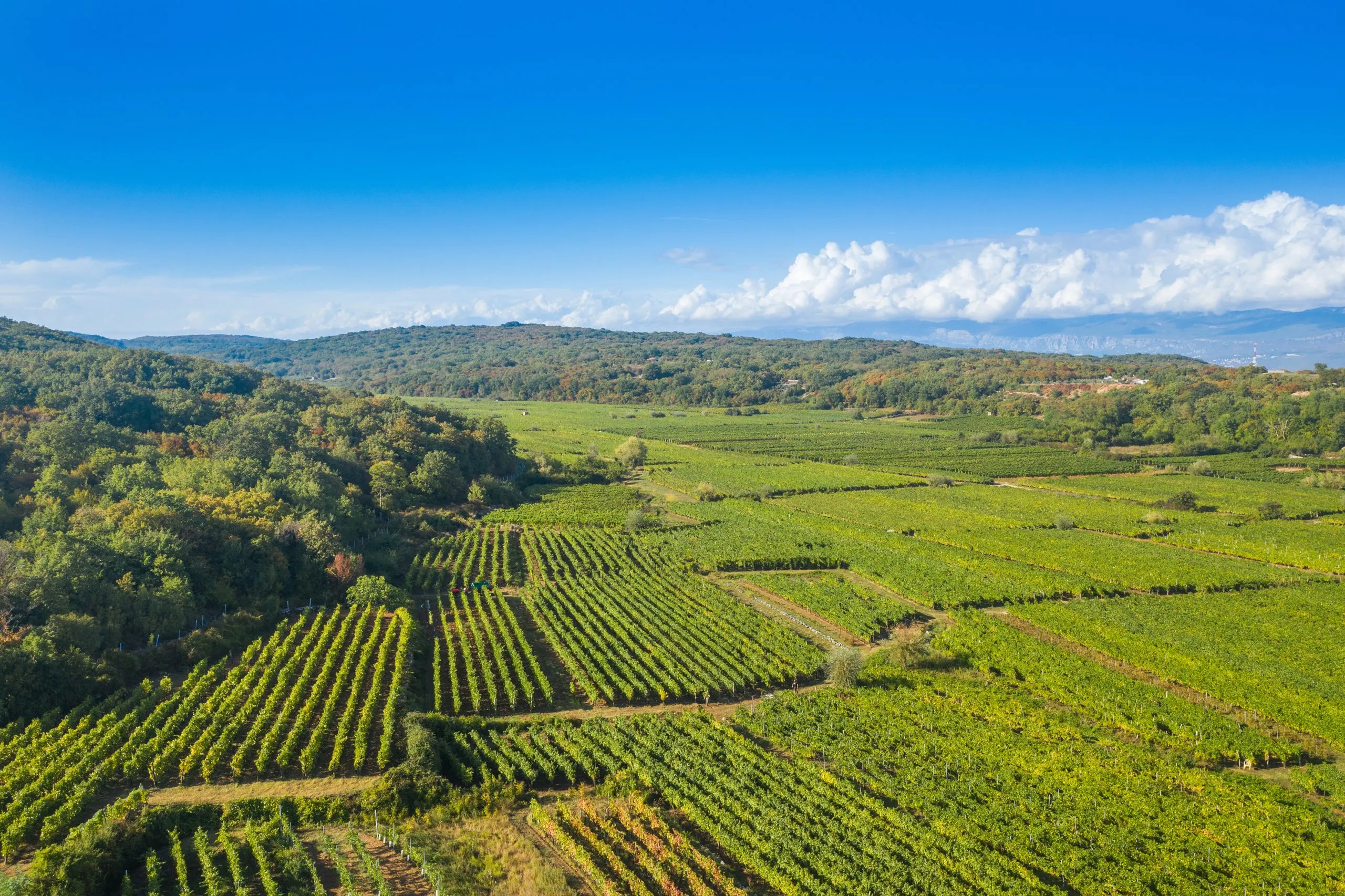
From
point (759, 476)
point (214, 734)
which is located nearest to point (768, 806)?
point (214, 734)

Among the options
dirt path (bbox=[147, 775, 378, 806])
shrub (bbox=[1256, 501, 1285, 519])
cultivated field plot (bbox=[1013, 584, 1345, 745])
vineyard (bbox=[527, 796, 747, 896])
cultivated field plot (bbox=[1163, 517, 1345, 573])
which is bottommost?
dirt path (bbox=[147, 775, 378, 806])

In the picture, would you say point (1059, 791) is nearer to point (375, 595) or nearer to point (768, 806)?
point (768, 806)

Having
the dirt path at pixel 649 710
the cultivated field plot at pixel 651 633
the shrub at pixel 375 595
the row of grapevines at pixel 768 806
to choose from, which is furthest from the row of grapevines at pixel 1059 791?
the shrub at pixel 375 595

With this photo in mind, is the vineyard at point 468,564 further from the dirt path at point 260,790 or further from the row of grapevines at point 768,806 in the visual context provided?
the dirt path at point 260,790

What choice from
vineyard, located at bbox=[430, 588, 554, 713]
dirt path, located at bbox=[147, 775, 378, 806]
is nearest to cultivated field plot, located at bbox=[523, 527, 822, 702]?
vineyard, located at bbox=[430, 588, 554, 713]

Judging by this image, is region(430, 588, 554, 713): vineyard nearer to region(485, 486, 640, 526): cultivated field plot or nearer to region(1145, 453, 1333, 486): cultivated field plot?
region(485, 486, 640, 526): cultivated field plot

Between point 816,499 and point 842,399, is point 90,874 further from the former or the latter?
point 842,399
